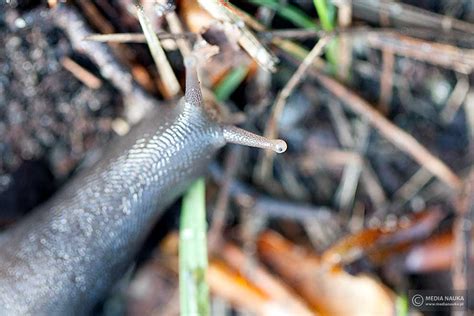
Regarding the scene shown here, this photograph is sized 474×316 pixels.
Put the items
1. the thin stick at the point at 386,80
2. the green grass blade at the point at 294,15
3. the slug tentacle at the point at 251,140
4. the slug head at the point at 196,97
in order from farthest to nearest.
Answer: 1. the thin stick at the point at 386,80
2. the green grass blade at the point at 294,15
3. the slug head at the point at 196,97
4. the slug tentacle at the point at 251,140

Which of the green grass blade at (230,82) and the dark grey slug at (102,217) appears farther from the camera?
the green grass blade at (230,82)

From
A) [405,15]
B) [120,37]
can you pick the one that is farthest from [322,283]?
[120,37]

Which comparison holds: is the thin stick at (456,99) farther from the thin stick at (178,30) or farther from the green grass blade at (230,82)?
the thin stick at (178,30)

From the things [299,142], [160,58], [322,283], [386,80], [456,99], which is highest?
[160,58]

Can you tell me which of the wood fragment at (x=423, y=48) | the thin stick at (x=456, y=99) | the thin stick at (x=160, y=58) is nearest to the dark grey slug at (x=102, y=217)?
the thin stick at (x=160, y=58)

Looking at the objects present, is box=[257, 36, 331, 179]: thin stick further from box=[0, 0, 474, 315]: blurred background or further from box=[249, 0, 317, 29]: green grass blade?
box=[249, 0, 317, 29]: green grass blade

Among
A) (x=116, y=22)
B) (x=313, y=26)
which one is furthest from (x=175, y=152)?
(x=313, y=26)

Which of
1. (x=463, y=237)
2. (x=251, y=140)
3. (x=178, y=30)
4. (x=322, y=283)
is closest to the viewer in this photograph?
(x=251, y=140)

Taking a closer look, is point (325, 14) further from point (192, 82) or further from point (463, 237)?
point (463, 237)
